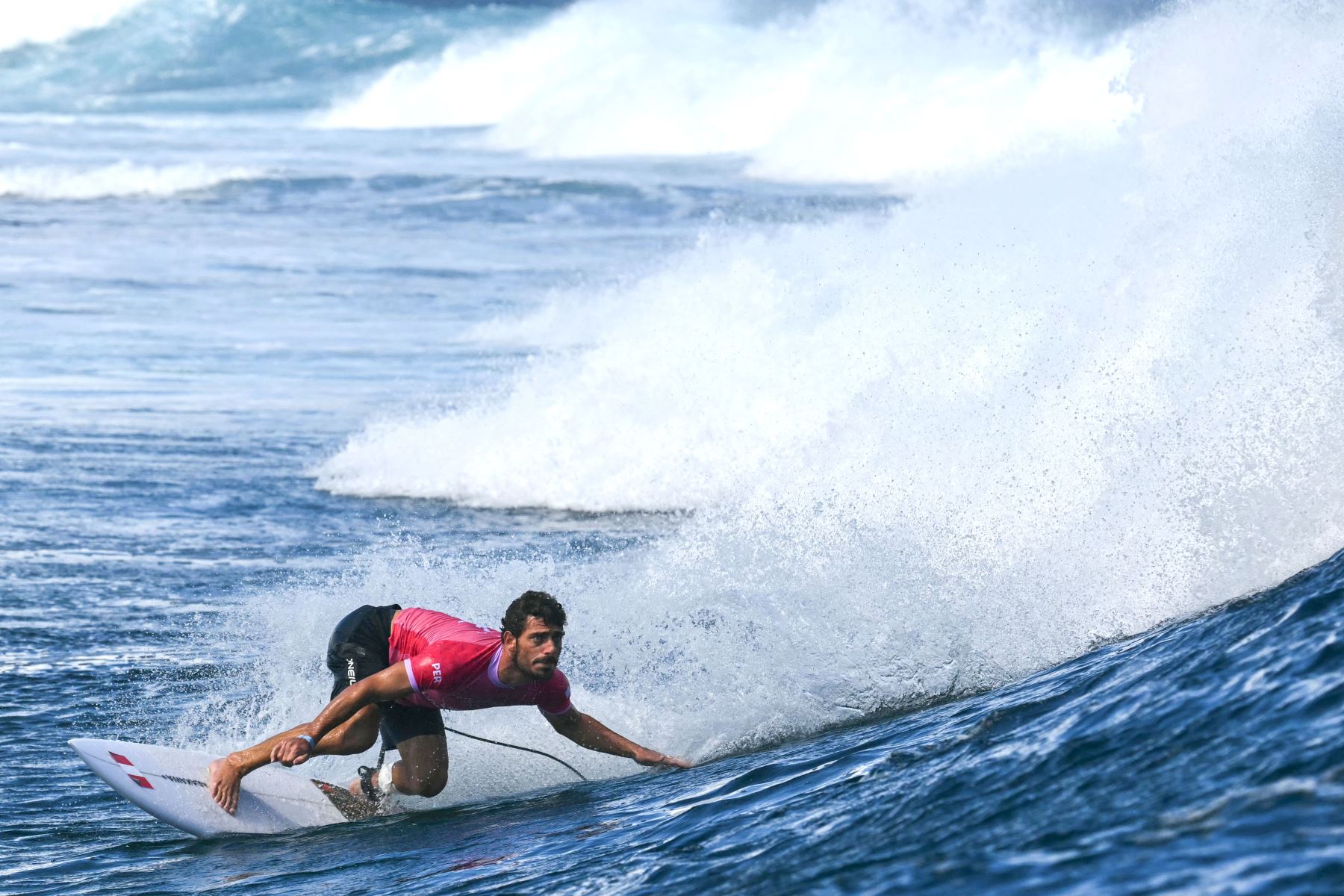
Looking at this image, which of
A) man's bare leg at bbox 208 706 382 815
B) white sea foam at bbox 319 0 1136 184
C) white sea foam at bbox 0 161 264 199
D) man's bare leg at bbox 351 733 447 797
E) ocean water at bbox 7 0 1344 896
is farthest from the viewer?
white sea foam at bbox 319 0 1136 184

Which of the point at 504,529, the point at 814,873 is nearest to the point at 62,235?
the point at 504,529

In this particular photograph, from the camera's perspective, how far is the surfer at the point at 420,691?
7.12 meters

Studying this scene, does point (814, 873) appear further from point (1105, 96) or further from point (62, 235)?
point (1105, 96)

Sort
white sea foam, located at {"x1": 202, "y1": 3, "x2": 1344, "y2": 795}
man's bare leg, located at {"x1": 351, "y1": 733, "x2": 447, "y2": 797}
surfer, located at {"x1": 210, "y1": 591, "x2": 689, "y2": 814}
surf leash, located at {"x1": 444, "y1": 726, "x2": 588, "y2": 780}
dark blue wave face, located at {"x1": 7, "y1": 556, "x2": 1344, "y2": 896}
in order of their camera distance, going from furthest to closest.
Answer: white sea foam, located at {"x1": 202, "y1": 3, "x2": 1344, "y2": 795}
surf leash, located at {"x1": 444, "y1": 726, "x2": 588, "y2": 780}
man's bare leg, located at {"x1": 351, "y1": 733, "x2": 447, "y2": 797}
surfer, located at {"x1": 210, "y1": 591, "x2": 689, "y2": 814}
dark blue wave face, located at {"x1": 7, "y1": 556, "x2": 1344, "y2": 896}

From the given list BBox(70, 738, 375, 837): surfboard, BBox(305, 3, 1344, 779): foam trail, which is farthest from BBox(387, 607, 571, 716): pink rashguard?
BBox(305, 3, 1344, 779): foam trail

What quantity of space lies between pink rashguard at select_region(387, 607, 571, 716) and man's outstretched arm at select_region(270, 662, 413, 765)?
6cm

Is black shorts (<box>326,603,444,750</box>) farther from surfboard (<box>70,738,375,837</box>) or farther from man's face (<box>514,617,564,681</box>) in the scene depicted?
man's face (<box>514,617,564,681</box>)

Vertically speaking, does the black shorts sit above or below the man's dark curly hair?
below

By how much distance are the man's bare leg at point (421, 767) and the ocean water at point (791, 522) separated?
155 mm

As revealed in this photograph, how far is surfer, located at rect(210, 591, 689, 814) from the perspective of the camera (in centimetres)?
712

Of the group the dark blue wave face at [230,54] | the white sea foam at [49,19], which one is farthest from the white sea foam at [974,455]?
the white sea foam at [49,19]

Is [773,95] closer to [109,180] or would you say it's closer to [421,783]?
[109,180]

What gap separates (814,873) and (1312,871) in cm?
162

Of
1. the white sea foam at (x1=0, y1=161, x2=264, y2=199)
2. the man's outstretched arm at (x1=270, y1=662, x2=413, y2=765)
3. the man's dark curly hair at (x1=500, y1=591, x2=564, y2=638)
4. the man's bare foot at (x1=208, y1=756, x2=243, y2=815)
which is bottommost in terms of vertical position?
the man's bare foot at (x1=208, y1=756, x2=243, y2=815)
